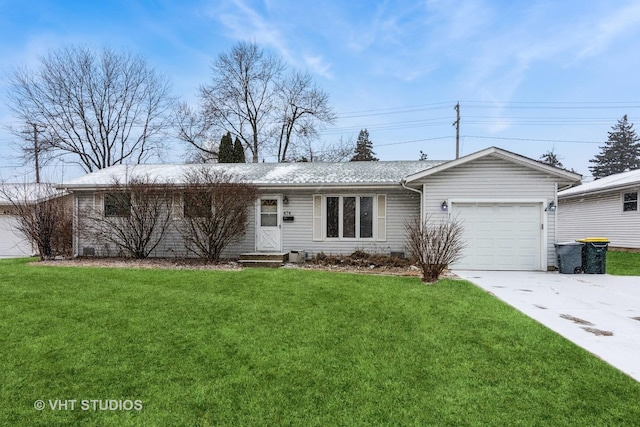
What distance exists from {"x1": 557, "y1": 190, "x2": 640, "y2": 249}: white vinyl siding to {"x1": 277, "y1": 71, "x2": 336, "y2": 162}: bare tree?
18.0 meters

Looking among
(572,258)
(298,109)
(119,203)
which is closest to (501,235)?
(572,258)

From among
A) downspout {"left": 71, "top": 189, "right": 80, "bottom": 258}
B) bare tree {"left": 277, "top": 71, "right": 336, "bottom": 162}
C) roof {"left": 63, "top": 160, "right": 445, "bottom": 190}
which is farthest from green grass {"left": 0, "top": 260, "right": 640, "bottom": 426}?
bare tree {"left": 277, "top": 71, "right": 336, "bottom": 162}

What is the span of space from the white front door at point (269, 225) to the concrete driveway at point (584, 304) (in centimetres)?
583

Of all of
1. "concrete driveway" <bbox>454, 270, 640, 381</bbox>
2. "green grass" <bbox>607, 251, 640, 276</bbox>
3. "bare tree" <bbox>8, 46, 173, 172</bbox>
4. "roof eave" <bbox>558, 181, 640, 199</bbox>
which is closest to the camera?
"concrete driveway" <bbox>454, 270, 640, 381</bbox>

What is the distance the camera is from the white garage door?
15.2m

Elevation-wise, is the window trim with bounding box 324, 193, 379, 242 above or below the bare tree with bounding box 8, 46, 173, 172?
below

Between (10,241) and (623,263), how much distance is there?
2485cm

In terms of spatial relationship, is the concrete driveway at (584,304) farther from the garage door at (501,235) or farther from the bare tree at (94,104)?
the bare tree at (94,104)

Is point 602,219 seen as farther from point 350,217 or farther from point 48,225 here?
point 48,225

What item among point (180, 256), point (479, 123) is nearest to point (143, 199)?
point (180, 256)

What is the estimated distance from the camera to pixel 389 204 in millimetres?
11336

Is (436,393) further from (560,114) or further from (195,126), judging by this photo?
(560,114)
